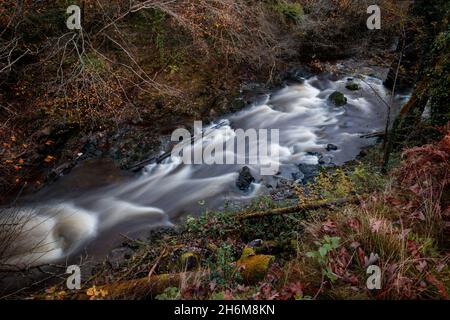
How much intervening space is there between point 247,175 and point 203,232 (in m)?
2.72

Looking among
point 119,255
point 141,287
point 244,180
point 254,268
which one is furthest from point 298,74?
point 141,287

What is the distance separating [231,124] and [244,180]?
10.3 feet

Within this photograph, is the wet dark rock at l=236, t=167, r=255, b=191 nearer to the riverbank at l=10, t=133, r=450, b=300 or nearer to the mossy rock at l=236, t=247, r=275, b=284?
the riverbank at l=10, t=133, r=450, b=300

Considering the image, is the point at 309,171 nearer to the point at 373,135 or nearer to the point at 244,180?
the point at 244,180

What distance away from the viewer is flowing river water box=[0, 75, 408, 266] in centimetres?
652

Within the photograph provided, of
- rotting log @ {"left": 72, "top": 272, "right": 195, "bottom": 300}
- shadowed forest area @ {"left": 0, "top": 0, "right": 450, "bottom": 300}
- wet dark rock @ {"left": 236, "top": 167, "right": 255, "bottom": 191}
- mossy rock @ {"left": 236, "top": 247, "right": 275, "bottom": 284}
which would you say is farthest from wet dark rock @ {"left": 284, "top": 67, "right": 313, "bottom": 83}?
rotting log @ {"left": 72, "top": 272, "right": 195, "bottom": 300}

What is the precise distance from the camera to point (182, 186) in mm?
8289

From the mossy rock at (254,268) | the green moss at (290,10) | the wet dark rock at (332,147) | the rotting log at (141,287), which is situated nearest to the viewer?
the rotting log at (141,287)

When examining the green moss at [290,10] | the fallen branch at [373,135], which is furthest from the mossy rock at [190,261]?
the green moss at [290,10]

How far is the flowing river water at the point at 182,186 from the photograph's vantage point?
21.4 ft

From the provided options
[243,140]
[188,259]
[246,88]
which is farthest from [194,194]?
[246,88]

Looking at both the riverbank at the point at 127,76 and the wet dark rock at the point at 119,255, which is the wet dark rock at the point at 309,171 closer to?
the riverbank at the point at 127,76

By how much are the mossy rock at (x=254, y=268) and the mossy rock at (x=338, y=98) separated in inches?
360
